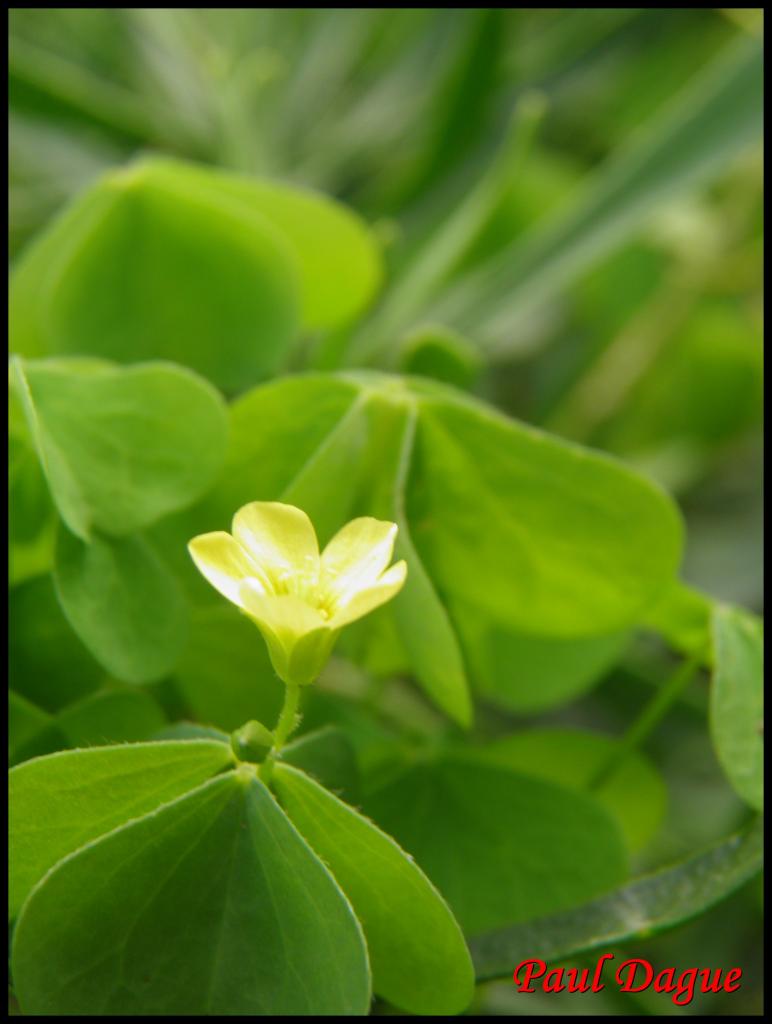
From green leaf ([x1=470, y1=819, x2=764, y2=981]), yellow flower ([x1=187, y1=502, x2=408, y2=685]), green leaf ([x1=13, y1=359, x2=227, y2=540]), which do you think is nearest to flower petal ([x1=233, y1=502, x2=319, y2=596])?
yellow flower ([x1=187, y1=502, x2=408, y2=685])

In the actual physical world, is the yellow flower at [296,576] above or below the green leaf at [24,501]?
above

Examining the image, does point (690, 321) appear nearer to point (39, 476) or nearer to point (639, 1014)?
point (639, 1014)

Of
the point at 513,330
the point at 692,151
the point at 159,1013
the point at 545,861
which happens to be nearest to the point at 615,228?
the point at 692,151

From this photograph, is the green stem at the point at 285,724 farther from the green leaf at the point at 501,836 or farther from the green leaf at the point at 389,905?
the green leaf at the point at 501,836

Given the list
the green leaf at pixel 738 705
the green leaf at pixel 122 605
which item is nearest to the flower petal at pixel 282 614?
the green leaf at pixel 122 605

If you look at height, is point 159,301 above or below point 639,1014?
above

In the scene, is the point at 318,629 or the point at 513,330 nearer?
the point at 318,629
